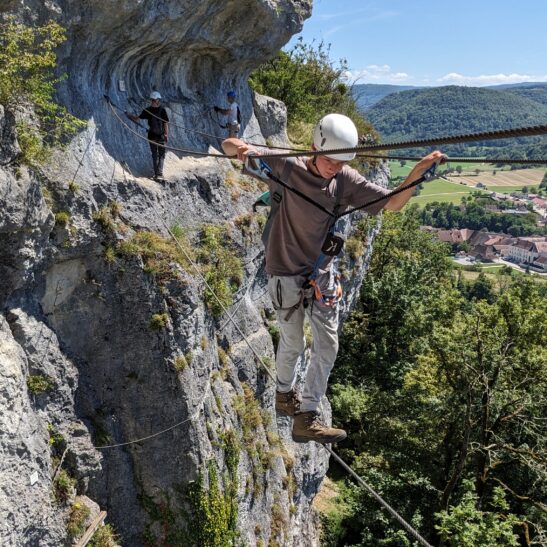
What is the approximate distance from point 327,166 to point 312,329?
5.90 ft

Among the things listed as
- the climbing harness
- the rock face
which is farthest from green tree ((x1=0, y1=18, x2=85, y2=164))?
the climbing harness

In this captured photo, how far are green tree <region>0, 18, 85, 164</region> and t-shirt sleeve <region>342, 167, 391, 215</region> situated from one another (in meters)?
5.03

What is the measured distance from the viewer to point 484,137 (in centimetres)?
312

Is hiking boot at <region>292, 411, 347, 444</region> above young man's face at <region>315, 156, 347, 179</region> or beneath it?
beneath

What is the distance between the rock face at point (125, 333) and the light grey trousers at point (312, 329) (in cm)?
309

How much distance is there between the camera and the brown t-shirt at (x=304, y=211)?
516cm

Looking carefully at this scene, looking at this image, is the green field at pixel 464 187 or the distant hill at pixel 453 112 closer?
the distant hill at pixel 453 112

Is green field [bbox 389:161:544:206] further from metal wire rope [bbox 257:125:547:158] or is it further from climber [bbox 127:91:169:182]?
metal wire rope [bbox 257:125:547:158]

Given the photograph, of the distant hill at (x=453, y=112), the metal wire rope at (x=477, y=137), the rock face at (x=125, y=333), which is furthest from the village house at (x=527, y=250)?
the metal wire rope at (x=477, y=137)

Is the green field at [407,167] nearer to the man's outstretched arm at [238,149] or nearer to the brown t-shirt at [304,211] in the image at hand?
the brown t-shirt at [304,211]

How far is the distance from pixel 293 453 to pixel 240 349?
3571 millimetres

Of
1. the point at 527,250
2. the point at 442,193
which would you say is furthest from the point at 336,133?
the point at 442,193

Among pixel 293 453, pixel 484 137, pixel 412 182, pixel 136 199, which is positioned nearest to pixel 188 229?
pixel 136 199

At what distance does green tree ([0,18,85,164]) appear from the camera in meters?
7.33
